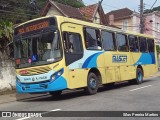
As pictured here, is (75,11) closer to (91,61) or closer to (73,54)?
(91,61)

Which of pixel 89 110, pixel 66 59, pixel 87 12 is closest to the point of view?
pixel 89 110

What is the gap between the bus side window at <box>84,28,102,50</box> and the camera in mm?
15099

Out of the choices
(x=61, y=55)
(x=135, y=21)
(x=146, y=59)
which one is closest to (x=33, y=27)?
(x=61, y=55)

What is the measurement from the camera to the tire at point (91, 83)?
584 inches

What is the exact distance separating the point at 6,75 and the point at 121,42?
646 centimetres

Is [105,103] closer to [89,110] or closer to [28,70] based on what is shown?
[89,110]

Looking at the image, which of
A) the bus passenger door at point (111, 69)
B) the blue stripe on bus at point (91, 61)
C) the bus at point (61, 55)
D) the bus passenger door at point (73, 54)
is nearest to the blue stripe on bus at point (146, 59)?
the bus passenger door at point (111, 69)

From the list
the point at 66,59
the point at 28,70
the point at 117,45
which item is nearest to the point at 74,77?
the point at 66,59

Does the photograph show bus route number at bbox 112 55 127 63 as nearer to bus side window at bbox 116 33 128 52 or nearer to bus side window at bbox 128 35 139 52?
bus side window at bbox 116 33 128 52

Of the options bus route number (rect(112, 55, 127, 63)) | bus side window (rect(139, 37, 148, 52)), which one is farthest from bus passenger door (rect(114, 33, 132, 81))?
bus side window (rect(139, 37, 148, 52))

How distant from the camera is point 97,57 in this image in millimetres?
15719

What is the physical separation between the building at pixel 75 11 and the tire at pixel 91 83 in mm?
22538

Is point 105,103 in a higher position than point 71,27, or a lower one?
lower

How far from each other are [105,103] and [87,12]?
31.1m
